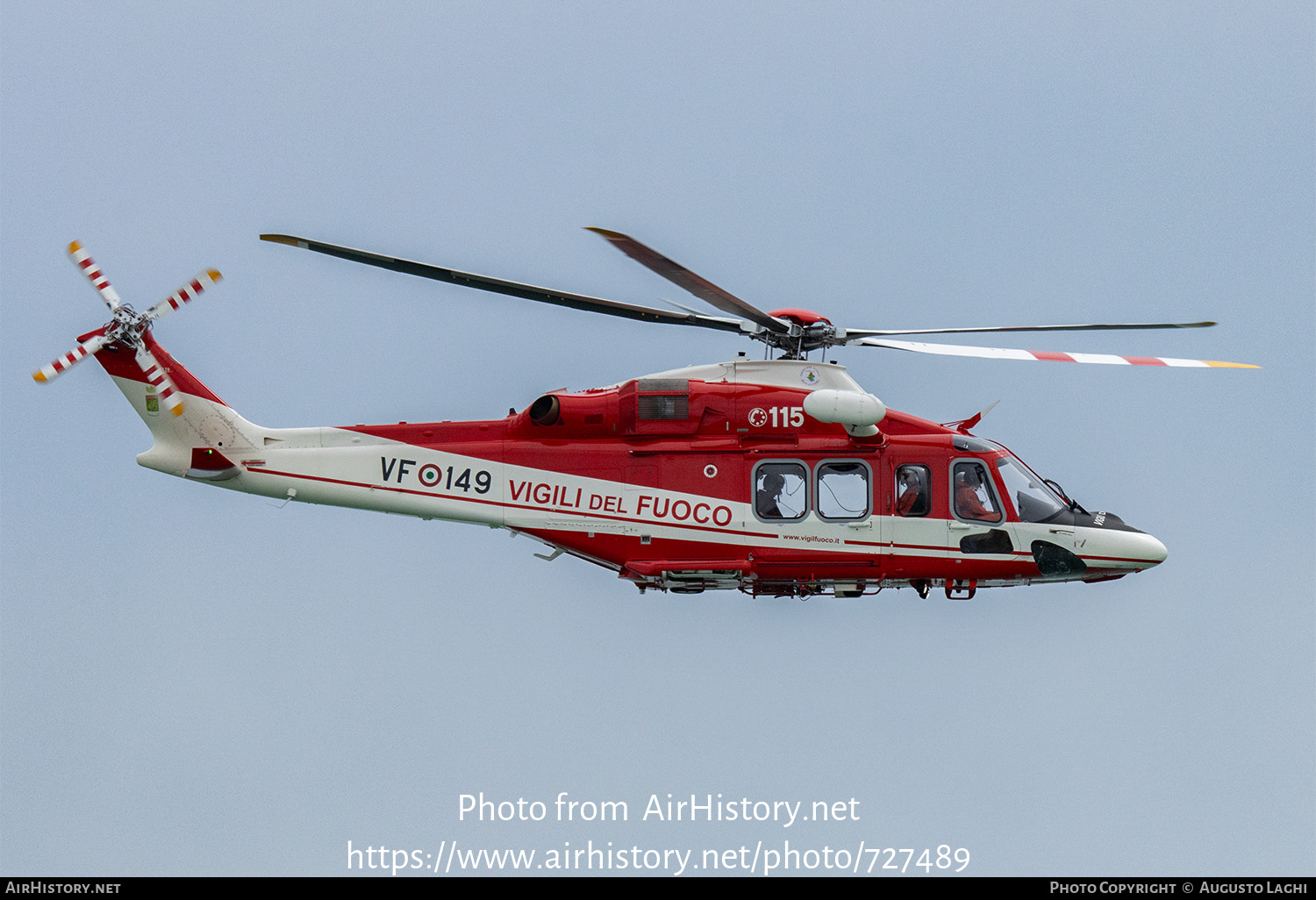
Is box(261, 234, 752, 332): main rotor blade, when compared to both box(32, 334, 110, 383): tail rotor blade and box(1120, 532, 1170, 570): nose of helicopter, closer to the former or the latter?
box(32, 334, 110, 383): tail rotor blade

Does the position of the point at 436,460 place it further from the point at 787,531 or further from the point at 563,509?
the point at 787,531

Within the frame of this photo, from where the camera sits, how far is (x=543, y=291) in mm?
15484

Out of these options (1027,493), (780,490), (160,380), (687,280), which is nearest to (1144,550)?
(1027,493)

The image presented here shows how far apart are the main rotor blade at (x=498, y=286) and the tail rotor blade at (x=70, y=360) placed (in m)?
3.51

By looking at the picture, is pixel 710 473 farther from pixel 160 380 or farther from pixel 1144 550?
pixel 160 380

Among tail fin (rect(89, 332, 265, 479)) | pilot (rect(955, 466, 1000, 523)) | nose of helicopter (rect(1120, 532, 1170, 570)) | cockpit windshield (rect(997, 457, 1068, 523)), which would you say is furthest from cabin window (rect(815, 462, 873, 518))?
tail fin (rect(89, 332, 265, 479))

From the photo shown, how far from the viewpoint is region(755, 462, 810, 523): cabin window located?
649 inches

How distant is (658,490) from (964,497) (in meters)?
3.90

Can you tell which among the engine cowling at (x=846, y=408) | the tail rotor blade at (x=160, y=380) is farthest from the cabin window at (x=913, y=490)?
the tail rotor blade at (x=160, y=380)

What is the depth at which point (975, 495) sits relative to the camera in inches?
662

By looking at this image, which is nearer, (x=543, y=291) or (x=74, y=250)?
(x=543, y=291)

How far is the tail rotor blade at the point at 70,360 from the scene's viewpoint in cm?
1593

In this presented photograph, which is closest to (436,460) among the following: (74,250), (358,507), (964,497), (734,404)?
(358,507)

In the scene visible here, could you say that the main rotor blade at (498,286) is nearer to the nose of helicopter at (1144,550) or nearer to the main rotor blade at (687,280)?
the main rotor blade at (687,280)
